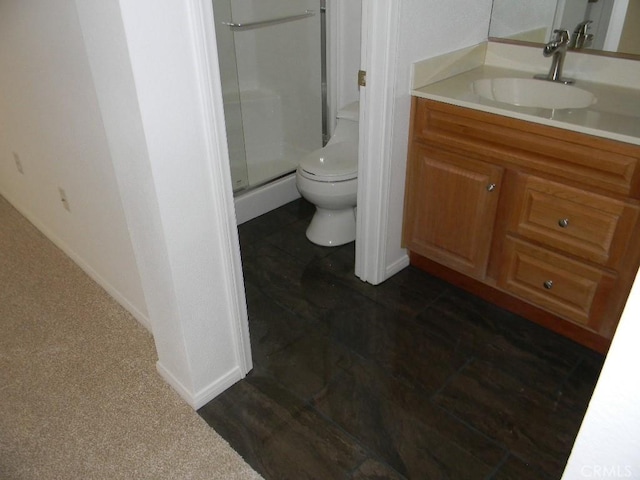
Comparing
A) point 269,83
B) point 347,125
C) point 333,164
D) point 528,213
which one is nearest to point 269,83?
point 269,83

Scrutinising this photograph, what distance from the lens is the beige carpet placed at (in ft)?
5.45

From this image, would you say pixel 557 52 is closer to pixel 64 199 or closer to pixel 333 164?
pixel 333 164

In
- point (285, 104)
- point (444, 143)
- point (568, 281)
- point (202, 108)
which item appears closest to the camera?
point (202, 108)

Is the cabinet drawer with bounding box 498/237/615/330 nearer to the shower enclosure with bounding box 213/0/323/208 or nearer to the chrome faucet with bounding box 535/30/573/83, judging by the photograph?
the chrome faucet with bounding box 535/30/573/83

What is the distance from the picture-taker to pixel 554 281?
2.02 meters

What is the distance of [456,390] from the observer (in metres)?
1.90

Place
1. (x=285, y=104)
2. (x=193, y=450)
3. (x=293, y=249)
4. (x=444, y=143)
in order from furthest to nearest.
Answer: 1. (x=285, y=104)
2. (x=293, y=249)
3. (x=444, y=143)
4. (x=193, y=450)

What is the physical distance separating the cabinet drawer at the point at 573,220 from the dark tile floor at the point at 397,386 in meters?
0.41

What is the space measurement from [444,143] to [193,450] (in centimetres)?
144

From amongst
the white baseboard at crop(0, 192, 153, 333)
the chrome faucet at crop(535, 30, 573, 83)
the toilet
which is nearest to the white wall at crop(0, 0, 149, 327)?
the white baseboard at crop(0, 192, 153, 333)

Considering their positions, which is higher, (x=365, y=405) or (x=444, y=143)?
(x=444, y=143)

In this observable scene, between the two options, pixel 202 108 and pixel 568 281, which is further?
pixel 568 281

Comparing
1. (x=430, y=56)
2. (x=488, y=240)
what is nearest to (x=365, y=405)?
(x=488, y=240)

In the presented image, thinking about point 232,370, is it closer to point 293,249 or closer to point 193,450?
point 193,450
